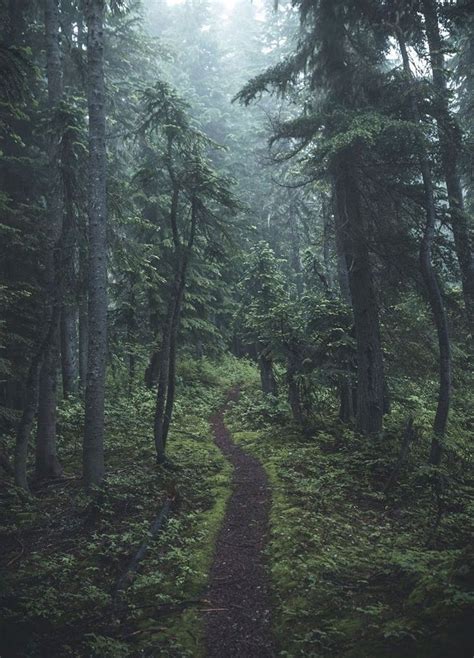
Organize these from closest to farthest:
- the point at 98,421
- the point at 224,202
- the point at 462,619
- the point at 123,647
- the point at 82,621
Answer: the point at 462,619
the point at 123,647
the point at 82,621
the point at 98,421
the point at 224,202

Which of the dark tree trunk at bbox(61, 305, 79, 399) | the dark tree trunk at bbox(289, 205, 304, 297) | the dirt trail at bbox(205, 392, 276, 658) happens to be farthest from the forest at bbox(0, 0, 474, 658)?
the dark tree trunk at bbox(289, 205, 304, 297)

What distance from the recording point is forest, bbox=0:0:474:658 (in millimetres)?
5743

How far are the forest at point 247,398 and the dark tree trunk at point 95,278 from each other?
0.05 m

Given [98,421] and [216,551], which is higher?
[98,421]

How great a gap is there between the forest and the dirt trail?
4cm

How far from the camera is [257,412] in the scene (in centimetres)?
1934

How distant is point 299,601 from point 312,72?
1469 cm

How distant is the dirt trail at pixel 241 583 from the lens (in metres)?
5.41

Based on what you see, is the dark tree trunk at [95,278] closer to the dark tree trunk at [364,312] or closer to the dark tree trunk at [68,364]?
the dark tree trunk at [364,312]

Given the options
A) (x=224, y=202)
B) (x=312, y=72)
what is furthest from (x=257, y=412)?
(x=312, y=72)

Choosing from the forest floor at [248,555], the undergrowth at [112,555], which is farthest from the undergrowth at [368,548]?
the undergrowth at [112,555]

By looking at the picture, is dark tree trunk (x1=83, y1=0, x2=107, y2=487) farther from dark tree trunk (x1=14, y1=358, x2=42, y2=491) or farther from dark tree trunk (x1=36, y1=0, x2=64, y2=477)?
dark tree trunk (x1=36, y1=0, x2=64, y2=477)

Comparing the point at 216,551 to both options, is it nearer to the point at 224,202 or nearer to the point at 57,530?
the point at 57,530

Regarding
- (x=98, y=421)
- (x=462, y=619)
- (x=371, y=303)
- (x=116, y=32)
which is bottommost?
(x=462, y=619)
